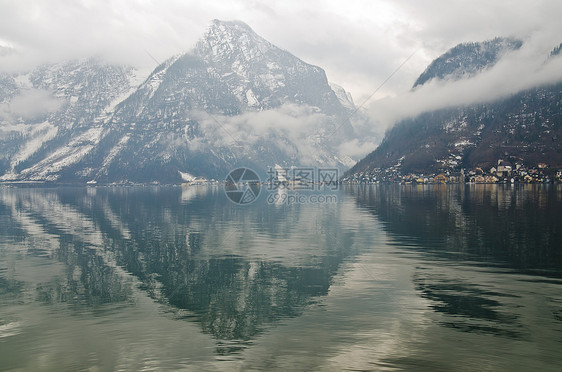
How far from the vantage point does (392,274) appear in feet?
172

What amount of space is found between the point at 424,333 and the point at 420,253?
106 feet

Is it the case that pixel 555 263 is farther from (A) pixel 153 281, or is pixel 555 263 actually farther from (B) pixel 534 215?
(B) pixel 534 215

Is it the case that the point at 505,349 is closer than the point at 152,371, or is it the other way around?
the point at 152,371

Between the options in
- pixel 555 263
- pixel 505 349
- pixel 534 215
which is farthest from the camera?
pixel 534 215

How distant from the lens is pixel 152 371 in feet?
94.0

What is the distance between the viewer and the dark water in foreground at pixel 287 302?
100 ft

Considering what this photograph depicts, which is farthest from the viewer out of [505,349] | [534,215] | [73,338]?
[534,215]

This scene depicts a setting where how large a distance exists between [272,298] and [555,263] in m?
37.2

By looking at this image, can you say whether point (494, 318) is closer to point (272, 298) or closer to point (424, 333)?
point (424, 333)

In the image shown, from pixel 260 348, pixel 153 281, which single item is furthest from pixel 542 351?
pixel 153 281

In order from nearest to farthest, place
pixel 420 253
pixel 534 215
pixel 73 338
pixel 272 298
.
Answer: pixel 73 338 < pixel 272 298 < pixel 420 253 < pixel 534 215

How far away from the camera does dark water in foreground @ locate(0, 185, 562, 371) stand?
100 feet

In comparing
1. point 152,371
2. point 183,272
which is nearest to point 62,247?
point 183,272

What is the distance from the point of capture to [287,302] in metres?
42.9
